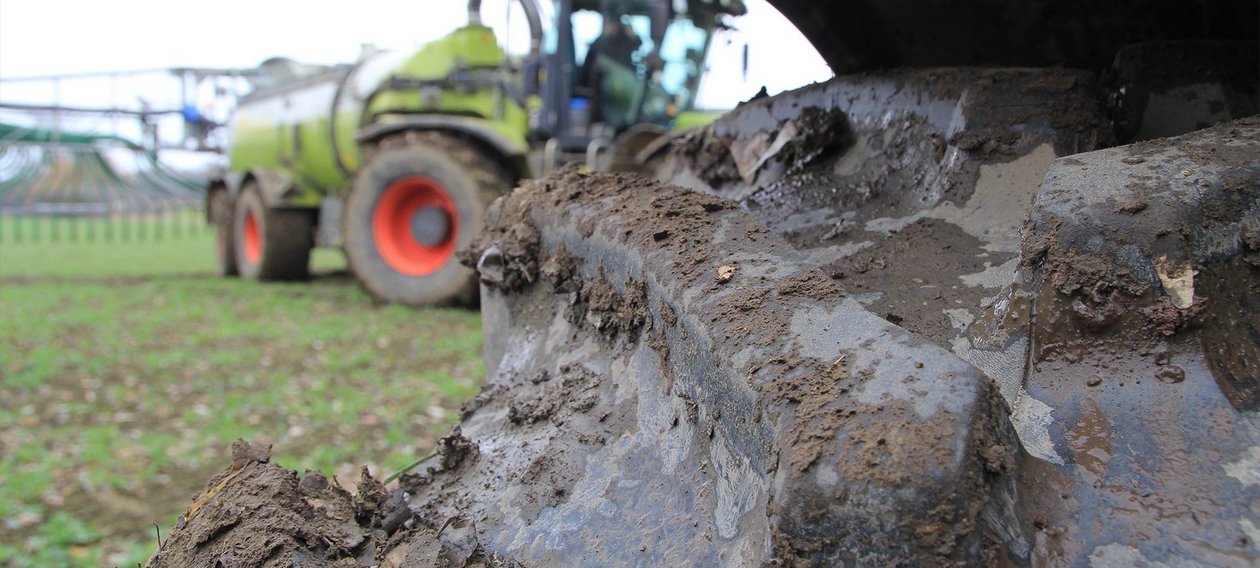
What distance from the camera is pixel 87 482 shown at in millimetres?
3262

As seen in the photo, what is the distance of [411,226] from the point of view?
7.30 meters

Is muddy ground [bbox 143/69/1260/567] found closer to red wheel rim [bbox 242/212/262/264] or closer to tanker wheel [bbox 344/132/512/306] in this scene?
tanker wheel [bbox 344/132/512/306]

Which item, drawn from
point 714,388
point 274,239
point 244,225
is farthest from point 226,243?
point 714,388

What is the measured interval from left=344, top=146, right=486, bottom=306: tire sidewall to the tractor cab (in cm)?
70

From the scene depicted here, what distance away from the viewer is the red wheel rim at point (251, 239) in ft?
31.6

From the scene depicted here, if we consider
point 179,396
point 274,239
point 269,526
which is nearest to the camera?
point 269,526

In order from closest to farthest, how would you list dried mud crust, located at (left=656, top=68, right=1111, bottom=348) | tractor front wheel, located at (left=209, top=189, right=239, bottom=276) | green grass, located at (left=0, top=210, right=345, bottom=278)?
dried mud crust, located at (left=656, top=68, right=1111, bottom=348), tractor front wheel, located at (left=209, top=189, right=239, bottom=276), green grass, located at (left=0, top=210, right=345, bottom=278)

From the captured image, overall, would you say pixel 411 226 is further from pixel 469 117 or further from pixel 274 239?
pixel 274 239

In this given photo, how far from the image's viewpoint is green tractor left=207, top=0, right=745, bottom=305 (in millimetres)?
6590

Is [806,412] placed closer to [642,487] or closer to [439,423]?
[642,487]

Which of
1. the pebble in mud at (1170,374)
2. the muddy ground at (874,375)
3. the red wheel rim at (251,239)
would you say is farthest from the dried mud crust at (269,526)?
the red wheel rim at (251,239)

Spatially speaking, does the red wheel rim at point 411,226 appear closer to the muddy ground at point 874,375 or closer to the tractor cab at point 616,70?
the tractor cab at point 616,70

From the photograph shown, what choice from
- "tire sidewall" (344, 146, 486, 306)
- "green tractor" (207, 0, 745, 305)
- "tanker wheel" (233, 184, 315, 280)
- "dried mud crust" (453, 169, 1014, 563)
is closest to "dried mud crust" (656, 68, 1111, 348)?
"dried mud crust" (453, 169, 1014, 563)

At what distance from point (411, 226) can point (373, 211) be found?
0.30 metres
